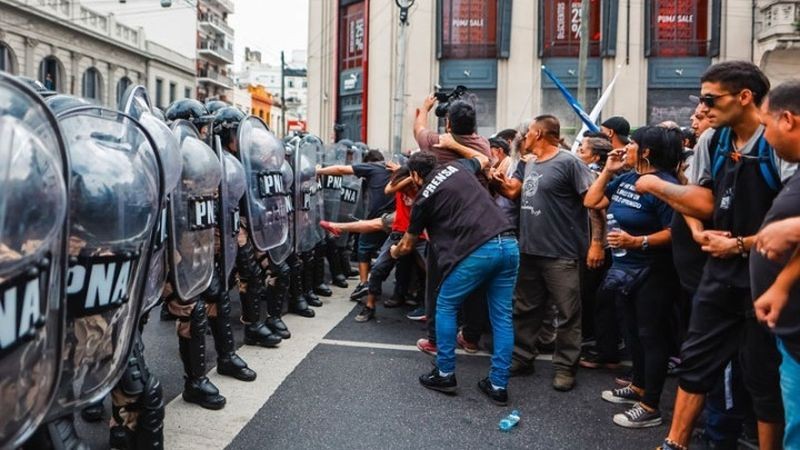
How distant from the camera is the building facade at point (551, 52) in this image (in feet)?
63.0

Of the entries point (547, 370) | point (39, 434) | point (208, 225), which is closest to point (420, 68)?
point (547, 370)

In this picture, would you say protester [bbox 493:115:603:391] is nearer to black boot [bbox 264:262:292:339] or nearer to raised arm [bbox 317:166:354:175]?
black boot [bbox 264:262:292:339]

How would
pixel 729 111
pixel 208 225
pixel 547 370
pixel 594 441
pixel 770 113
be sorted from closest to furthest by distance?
pixel 770 113
pixel 729 111
pixel 208 225
pixel 594 441
pixel 547 370

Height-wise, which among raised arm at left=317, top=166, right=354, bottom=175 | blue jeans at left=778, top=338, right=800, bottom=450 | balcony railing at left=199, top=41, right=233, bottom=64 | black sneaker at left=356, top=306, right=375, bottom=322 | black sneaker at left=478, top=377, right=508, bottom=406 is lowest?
black sneaker at left=478, top=377, right=508, bottom=406

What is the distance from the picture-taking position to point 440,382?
4.18 metres

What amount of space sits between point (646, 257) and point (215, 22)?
216 ft

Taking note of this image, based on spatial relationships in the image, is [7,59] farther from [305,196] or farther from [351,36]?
[305,196]

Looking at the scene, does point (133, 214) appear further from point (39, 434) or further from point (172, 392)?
point (172, 392)

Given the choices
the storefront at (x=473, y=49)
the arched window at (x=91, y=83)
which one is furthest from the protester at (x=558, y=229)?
the arched window at (x=91, y=83)

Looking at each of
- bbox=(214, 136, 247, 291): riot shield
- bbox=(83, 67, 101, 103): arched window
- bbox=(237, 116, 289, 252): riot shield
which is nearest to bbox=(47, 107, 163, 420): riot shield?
bbox=(214, 136, 247, 291): riot shield

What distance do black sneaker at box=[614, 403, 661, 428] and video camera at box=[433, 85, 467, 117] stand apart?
2.51 m

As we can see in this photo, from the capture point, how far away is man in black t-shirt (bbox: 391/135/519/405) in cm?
399

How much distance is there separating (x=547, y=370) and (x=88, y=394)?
3581 millimetres

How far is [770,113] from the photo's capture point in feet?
7.72
